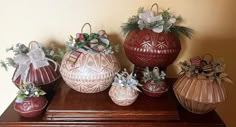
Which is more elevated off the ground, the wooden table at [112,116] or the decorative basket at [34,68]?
the decorative basket at [34,68]

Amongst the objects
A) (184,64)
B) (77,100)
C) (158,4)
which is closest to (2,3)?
(77,100)

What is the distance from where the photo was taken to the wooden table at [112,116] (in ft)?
2.32

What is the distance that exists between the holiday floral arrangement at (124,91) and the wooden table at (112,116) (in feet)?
A: 0.08

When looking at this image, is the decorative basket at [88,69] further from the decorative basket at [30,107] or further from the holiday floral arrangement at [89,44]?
the decorative basket at [30,107]

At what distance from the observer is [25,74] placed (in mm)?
828

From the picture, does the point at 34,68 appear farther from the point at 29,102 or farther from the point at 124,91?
the point at 124,91

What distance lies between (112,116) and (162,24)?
0.38 m

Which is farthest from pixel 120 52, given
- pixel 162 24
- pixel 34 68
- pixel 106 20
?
pixel 34 68

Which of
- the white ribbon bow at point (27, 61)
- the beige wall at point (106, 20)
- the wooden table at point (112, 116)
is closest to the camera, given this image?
the wooden table at point (112, 116)

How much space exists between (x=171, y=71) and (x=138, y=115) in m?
0.39

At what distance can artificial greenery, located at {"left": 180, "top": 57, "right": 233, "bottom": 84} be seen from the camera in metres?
0.72

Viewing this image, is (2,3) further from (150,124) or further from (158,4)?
(150,124)

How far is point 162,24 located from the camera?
2.79 feet

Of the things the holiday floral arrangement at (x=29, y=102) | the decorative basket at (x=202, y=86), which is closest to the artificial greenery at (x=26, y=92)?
the holiday floral arrangement at (x=29, y=102)
